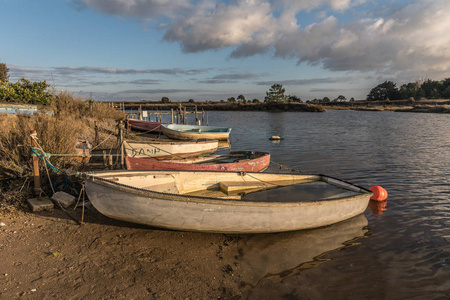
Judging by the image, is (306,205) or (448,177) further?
(448,177)

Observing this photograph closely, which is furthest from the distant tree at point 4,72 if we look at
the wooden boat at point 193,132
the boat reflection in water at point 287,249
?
the boat reflection in water at point 287,249

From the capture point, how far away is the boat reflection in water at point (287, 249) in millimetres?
4805

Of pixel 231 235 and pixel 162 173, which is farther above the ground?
pixel 162 173

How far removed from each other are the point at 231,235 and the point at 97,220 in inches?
125

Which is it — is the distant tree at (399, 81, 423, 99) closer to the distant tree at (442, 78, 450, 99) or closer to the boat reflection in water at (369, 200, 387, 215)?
the distant tree at (442, 78, 450, 99)

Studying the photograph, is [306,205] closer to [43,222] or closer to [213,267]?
[213,267]

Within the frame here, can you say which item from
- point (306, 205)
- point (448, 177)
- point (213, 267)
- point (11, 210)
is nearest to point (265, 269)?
point (213, 267)

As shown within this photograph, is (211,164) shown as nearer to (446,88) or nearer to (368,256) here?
(368,256)

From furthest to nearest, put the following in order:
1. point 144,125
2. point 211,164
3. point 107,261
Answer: point 144,125, point 211,164, point 107,261

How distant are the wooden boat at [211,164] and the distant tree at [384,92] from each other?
364 ft

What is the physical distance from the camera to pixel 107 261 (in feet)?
15.3

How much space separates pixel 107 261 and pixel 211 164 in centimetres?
547

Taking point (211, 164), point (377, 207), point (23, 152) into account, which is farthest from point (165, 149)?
point (377, 207)

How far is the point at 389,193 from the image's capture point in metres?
9.73
